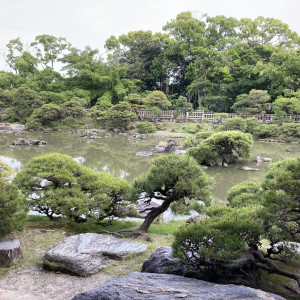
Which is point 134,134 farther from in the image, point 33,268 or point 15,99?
point 33,268

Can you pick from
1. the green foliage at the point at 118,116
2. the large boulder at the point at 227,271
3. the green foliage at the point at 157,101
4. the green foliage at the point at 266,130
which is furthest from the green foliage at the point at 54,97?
the large boulder at the point at 227,271

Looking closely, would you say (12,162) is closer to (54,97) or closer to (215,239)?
(215,239)

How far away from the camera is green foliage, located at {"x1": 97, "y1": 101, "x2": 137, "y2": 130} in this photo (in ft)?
81.7

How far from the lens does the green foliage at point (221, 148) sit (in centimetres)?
1370

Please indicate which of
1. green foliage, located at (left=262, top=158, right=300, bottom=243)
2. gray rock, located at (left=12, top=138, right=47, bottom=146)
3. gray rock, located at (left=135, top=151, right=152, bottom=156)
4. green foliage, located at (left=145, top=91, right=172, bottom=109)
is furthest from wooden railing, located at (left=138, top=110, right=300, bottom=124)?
green foliage, located at (left=262, top=158, right=300, bottom=243)

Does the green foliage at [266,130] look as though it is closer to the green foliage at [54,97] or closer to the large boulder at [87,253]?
the green foliage at [54,97]

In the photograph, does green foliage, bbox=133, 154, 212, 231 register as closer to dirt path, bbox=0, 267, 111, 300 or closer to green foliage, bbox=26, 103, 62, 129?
dirt path, bbox=0, 267, 111, 300

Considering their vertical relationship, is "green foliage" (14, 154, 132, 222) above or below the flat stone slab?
above

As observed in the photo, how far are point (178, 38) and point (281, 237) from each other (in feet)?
113

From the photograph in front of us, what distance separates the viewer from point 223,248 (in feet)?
9.82

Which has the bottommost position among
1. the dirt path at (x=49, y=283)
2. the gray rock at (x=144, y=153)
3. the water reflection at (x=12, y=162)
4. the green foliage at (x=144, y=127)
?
the dirt path at (x=49, y=283)

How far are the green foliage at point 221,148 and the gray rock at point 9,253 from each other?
33.0 feet

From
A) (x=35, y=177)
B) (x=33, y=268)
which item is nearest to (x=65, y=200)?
(x=35, y=177)

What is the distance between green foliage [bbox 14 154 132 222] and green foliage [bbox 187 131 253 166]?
25.0ft
